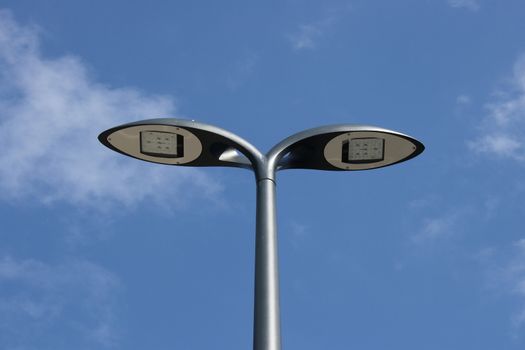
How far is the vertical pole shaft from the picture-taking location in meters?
7.02

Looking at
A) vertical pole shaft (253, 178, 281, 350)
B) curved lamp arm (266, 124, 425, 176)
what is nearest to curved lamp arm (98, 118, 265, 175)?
curved lamp arm (266, 124, 425, 176)

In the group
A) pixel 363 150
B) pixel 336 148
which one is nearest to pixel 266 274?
pixel 336 148

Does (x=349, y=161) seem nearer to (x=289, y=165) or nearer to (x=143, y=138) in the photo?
(x=289, y=165)

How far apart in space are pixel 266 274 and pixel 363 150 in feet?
6.71

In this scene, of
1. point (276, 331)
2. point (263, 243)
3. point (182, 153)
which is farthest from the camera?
point (182, 153)

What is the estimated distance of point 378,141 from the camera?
9000mm

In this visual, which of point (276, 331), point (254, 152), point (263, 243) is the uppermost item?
point (254, 152)

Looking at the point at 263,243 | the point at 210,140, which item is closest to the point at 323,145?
the point at 210,140

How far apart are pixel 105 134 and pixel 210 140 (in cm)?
94

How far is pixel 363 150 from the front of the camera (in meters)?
9.04

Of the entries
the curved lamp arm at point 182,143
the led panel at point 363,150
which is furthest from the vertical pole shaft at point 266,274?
the led panel at point 363,150

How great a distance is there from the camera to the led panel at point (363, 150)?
8945 millimetres

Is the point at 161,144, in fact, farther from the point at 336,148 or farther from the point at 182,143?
the point at 336,148

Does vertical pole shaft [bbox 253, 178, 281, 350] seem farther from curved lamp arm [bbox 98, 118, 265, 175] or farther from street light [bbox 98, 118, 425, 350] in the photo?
curved lamp arm [bbox 98, 118, 265, 175]
